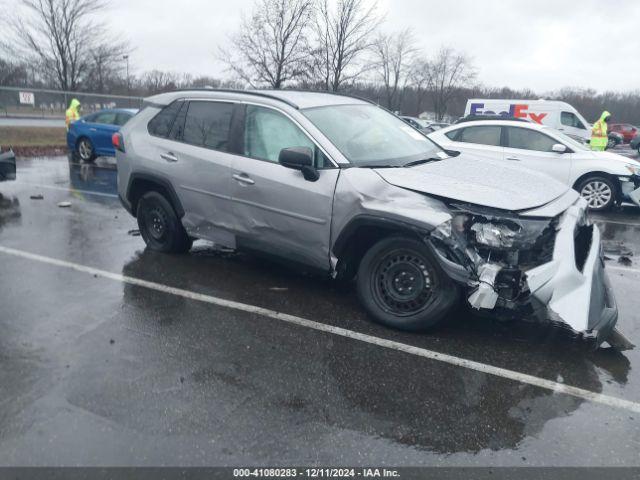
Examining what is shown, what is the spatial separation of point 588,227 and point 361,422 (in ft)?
8.63

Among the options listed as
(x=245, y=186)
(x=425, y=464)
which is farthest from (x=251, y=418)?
(x=245, y=186)

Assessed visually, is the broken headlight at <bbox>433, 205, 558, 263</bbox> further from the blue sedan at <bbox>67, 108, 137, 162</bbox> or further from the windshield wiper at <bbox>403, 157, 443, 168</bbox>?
the blue sedan at <bbox>67, 108, 137, 162</bbox>

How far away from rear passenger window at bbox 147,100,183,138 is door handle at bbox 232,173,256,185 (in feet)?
4.38

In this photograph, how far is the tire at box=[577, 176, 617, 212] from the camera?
30.1 feet

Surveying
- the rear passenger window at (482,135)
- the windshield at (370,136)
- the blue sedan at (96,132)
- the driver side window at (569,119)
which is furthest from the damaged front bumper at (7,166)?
the driver side window at (569,119)

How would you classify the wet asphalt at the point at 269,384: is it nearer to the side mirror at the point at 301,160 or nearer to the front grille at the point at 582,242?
the front grille at the point at 582,242

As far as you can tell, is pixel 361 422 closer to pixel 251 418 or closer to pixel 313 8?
pixel 251 418

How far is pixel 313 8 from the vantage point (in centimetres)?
2012

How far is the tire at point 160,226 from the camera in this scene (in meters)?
5.56

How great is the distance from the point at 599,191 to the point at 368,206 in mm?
7328

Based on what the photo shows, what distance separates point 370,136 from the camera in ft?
15.4

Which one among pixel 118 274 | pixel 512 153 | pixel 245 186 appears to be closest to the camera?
pixel 245 186

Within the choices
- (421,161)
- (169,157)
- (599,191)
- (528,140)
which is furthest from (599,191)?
(169,157)

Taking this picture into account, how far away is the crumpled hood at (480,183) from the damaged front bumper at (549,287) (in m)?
0.35
